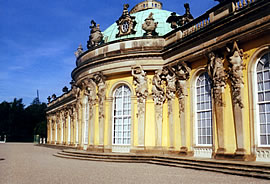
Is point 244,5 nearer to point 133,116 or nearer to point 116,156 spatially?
point 133,116

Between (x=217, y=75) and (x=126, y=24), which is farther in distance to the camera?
(x=126, y=24)

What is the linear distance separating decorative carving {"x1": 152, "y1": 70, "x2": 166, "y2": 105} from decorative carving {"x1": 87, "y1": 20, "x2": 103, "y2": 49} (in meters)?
6.19

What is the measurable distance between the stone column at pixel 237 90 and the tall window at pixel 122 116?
796 centimetres

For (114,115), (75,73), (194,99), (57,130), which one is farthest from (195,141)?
(57,130)

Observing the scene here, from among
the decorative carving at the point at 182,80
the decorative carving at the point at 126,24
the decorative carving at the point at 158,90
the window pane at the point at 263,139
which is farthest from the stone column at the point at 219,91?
the decorative carving at the point at 126,24

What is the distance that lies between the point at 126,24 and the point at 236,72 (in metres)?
10.5

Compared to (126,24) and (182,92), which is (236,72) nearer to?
(182,92)

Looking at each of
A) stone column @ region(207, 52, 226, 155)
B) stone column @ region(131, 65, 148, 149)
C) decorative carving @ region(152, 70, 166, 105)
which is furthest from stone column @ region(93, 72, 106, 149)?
stone column @ region(207, 52, 226, 155)

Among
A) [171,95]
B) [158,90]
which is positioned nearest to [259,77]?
[171,95]

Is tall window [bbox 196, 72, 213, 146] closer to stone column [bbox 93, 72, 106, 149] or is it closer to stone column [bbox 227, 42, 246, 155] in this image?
stone column [bbox 227, 42, 246, 155]

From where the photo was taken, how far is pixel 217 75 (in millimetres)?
13938

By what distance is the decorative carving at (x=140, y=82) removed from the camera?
18.3 metres

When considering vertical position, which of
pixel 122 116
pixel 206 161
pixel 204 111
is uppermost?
pixel 204 111

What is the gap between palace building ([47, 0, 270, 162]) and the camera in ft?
40.8
